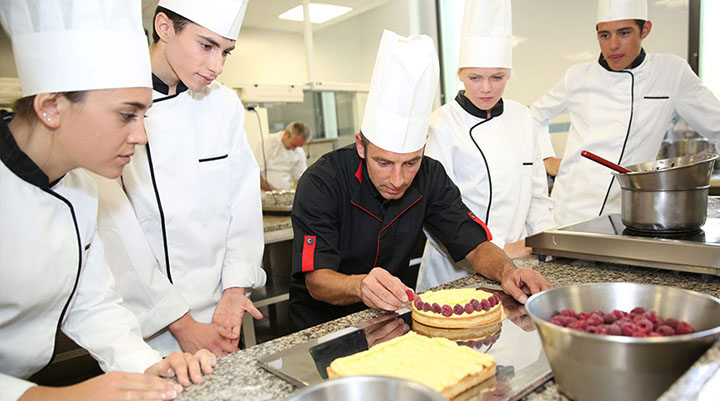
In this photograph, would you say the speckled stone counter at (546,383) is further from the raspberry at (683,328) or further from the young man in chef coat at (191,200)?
the young man in chef coat at (191,200)

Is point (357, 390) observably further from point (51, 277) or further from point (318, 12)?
point (318, 12)

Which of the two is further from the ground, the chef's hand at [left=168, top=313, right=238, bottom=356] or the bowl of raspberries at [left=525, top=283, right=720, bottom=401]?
the bowl of raspberries at [left=525, top=283, right=720, bottom=401]

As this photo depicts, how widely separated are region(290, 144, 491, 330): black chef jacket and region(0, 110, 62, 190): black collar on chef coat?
0.74m

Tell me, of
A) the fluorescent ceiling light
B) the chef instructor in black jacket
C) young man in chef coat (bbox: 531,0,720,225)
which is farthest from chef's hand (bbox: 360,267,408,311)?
the fluorescent ceiling light

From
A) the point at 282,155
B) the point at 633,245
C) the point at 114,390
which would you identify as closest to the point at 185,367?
the point at 114,390

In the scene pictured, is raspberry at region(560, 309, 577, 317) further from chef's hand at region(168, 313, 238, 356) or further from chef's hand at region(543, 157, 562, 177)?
chef's hand at region(543, 157, 562, 177)

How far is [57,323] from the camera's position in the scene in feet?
3.61

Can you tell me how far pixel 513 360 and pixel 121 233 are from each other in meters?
1.15

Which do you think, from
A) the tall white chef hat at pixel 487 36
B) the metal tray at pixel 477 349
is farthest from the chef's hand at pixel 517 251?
the tall white chef hat at pixel 487 36

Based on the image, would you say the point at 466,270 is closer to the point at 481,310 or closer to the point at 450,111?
the point at 450,111

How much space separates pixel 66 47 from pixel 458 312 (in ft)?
3.32

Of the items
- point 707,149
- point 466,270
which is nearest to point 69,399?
point 466,270

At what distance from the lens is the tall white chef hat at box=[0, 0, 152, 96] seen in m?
0.99

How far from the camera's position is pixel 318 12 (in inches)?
223
